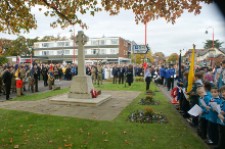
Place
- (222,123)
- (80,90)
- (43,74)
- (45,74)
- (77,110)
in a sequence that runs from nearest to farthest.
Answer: (222,123) < (77,110) < (80,90) < (45,74) < (43,74)

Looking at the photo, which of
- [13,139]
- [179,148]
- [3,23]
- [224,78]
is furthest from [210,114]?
[3,23]

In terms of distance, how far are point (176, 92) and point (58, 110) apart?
18.7 ft

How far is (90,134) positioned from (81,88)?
5.24 metres

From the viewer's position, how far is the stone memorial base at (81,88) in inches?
452

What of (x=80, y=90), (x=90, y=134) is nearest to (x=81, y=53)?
(x=80, y=90)

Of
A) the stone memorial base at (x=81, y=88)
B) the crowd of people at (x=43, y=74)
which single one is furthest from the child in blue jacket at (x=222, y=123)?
the crowd of people at (x=43, y=74)

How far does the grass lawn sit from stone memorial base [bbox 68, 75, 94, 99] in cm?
315

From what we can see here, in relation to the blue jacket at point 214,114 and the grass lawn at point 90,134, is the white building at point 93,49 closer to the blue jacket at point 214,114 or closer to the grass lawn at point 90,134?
the grass lawn at point 90,134

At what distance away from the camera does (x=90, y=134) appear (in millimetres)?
6590

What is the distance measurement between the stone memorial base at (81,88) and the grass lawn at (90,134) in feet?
10.3

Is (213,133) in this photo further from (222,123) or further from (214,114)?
(222,123)

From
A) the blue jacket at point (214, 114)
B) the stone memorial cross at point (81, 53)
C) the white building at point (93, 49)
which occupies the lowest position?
the blue jacket at point (214, 114)

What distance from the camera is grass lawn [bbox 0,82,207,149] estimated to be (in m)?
5.83

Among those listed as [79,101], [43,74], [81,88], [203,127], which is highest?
[43,74]
